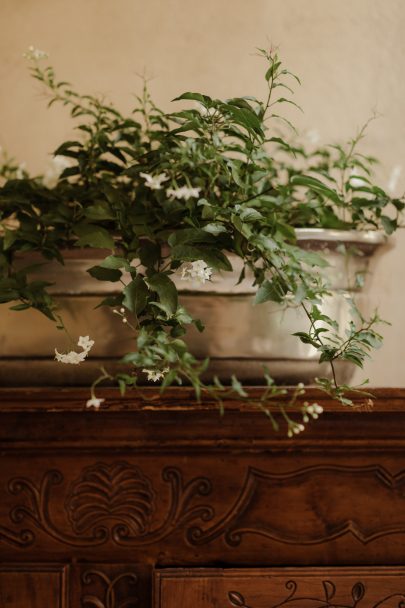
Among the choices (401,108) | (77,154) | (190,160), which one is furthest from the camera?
(401,108)

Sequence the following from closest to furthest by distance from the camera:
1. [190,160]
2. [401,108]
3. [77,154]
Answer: [190,160], [77,154], [401,108]

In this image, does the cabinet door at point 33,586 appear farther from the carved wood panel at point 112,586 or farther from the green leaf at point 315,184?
the green leaf at point 315,184

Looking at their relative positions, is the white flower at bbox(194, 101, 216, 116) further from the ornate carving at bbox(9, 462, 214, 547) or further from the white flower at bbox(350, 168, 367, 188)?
the ornate carving at bbox(9, 462, 214, 547)

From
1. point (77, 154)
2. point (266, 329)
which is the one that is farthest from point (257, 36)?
point (266, 329)

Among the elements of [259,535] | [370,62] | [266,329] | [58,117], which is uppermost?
[370,62]

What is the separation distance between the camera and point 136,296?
0.63 m

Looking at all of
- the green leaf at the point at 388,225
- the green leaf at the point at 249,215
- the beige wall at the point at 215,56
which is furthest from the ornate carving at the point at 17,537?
the beige wall at the point at 215,56

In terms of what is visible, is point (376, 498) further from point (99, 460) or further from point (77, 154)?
point (77, 154)

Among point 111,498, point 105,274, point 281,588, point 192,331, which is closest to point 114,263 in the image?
point 105,274

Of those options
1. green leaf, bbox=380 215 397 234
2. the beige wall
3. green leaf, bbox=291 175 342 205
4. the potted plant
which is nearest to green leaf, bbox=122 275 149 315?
the potted plant

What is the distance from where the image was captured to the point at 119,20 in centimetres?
123

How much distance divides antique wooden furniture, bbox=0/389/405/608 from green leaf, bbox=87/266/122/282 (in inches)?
5.4

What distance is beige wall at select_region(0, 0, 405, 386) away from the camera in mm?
1200

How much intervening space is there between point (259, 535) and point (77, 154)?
0.47m
